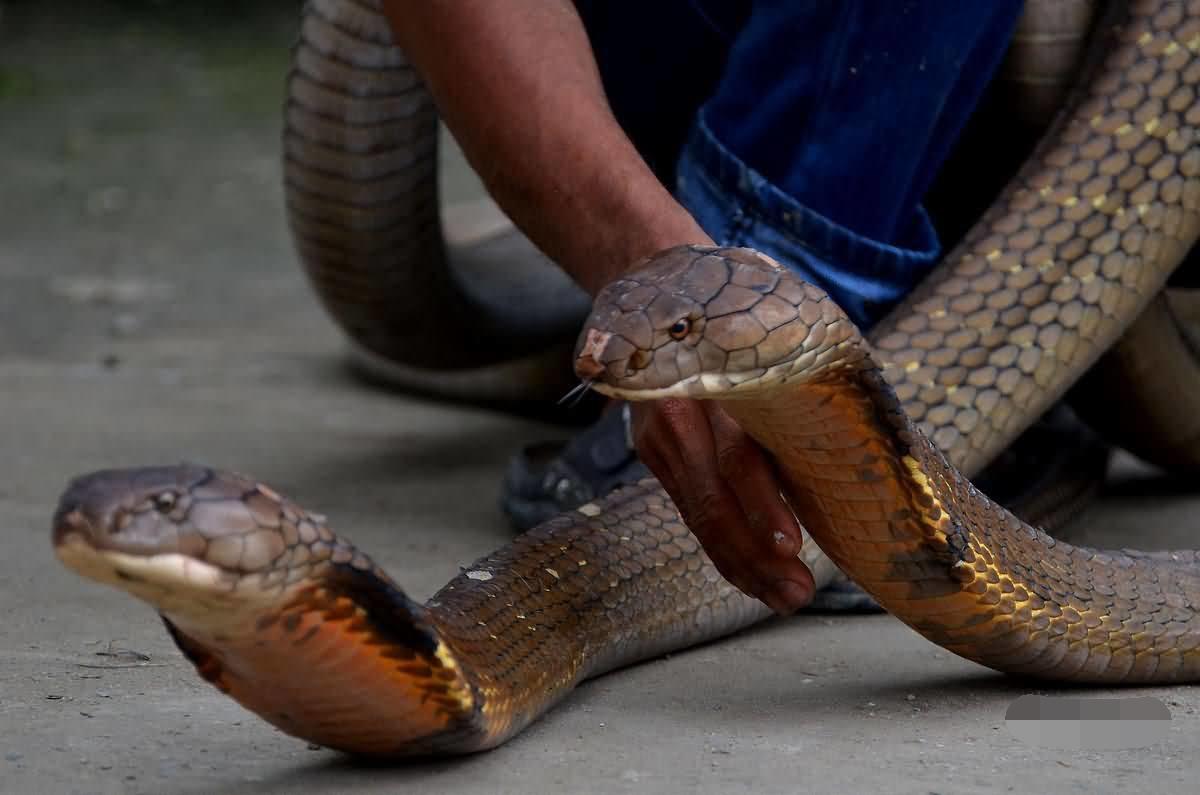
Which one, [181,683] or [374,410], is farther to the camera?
[374,410]

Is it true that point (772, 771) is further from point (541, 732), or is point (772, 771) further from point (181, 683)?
point (181, 683)

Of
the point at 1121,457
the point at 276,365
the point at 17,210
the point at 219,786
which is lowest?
the point at 17,210

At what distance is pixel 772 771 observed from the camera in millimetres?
1839

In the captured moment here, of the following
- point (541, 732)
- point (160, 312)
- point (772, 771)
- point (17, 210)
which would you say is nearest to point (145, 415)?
point (160, 312)

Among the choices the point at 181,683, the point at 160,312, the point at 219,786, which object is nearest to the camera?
the point at 219,786

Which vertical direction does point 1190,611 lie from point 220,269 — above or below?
above

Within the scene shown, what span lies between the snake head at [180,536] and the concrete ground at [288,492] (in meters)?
0.33

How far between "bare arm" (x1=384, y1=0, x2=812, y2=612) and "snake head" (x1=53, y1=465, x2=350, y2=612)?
57 centimetres

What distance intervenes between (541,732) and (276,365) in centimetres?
293

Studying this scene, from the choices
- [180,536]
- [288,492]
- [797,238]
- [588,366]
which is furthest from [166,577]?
[288,492]

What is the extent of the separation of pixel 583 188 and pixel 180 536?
33.5 inches

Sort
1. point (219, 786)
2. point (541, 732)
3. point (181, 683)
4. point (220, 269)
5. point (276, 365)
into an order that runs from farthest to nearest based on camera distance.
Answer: point (220, 269), point (276, 365), point (181, 683), point (541, 732), point (219, 786)

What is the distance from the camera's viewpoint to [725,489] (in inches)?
78.9

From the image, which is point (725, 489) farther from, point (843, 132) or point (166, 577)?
point (843, 132)
